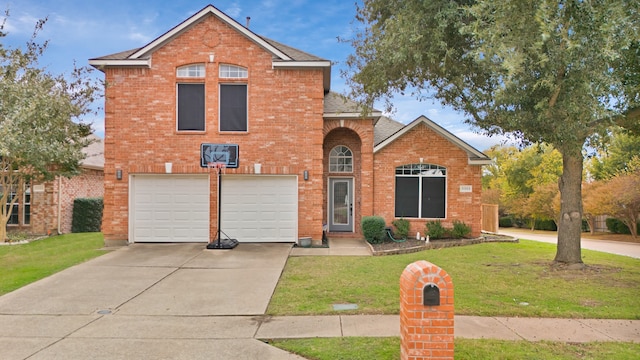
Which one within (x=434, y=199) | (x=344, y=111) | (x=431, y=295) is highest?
(x=344, y=111)

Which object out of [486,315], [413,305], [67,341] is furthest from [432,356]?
[67,341]

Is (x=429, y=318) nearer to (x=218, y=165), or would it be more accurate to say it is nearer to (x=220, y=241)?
(x=218, y=165)

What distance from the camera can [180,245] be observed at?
43.9 ft

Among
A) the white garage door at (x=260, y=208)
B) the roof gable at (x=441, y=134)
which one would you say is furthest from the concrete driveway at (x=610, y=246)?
the white garage door at (x=260, y=208)

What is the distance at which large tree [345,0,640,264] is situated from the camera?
6.57 metres

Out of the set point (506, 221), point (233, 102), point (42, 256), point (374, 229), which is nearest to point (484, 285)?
point (374, 229)

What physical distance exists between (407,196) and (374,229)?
2220 millimetres

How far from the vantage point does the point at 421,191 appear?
15.5 meters

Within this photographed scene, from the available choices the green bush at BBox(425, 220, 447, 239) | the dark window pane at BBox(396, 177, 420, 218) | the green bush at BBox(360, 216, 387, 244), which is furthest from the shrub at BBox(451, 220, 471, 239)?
the green bush at BBox(360, 216, 387, 244)

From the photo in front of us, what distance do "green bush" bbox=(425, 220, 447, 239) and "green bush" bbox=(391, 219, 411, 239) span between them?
75 centimetres

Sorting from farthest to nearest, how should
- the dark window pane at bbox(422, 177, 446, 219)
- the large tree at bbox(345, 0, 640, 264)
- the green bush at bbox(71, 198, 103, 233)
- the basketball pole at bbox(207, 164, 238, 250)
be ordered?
the green bush at bbox(71, 198, 103, 233) < the dark window pane at bbox(422, 177, 446, 219) < the basketball pole at bbox(207, 164, 238, 250) < the large tree at bbox(345, 0, 640, 264)

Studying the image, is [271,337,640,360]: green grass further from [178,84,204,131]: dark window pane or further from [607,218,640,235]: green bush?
[607,218,640,235]: green bush

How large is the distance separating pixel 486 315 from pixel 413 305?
291 centimetres

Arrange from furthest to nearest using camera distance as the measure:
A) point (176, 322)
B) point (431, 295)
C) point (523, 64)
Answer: point (523, 64) < point (176, 322) < point (431, 295)
